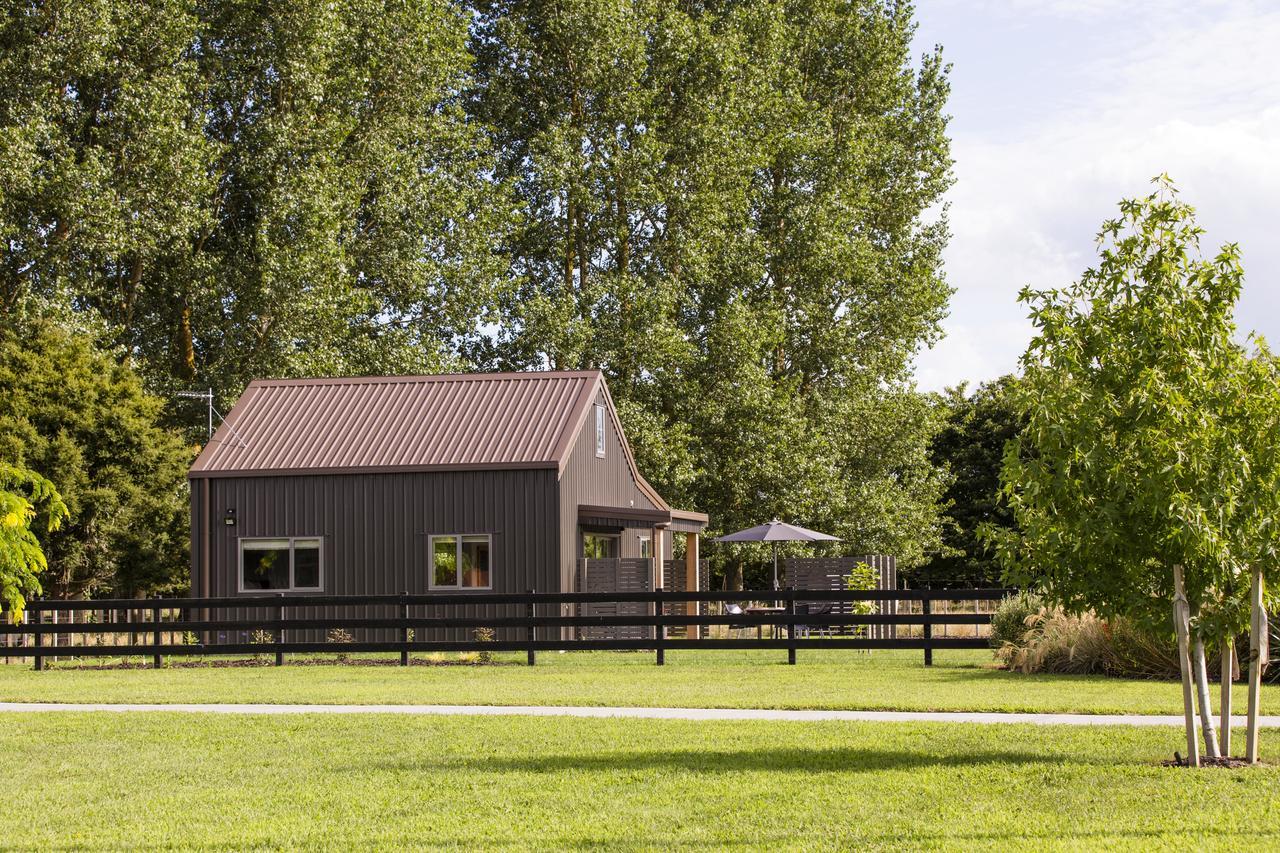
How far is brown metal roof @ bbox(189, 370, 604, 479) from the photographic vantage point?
27281 mm

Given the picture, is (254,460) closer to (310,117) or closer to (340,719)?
(310,117)

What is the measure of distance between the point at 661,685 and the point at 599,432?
12.8 meters

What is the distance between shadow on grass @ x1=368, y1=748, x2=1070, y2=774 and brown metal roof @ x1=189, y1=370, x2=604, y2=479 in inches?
610

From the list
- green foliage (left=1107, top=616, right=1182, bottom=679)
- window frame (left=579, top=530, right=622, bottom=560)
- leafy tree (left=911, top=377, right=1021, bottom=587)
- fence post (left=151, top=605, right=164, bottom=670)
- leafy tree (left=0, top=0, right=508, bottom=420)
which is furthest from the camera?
leafy tree (left=911, top=377, right=1021, bottom=587)

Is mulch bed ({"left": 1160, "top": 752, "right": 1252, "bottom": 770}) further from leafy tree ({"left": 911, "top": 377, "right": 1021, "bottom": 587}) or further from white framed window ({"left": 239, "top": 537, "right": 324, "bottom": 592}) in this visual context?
leafy tree ({"left": 911, "top": 377, "right": 1021, "bottom": 587})

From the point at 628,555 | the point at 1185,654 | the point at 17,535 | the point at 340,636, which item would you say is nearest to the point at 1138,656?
the point at 1185,654

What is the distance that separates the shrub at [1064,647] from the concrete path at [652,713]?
437cm

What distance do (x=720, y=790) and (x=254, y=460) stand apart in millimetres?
20018

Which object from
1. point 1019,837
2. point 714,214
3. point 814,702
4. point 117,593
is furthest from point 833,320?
point 1019,837

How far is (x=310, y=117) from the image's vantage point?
111 ft

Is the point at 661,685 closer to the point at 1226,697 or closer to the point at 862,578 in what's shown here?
the point at 1226,697

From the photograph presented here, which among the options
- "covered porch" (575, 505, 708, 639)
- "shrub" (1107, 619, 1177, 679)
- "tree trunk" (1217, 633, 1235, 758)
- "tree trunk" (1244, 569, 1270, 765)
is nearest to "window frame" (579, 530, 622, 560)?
"covered porch" (575, 505, 708, 639)

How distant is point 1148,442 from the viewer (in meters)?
9.89

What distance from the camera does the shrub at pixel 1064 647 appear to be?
1797 centimetres
